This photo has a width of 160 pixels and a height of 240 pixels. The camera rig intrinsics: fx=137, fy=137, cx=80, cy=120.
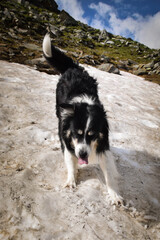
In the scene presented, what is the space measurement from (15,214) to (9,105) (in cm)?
349

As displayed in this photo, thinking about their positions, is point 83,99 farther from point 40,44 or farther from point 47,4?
point 47,4

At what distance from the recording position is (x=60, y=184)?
7.88ft

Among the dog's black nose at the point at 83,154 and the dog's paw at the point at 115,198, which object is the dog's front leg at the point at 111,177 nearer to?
the dog's paw at the point at 115,198

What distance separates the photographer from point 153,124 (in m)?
5.11

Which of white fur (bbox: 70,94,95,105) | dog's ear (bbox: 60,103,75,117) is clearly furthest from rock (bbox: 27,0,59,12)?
dog's ear (bbox: 60,103,75,117)

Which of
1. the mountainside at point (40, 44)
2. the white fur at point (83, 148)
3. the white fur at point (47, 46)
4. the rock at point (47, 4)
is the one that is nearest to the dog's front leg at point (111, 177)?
the white fur at point (83, 148)

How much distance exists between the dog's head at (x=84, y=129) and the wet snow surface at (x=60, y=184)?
1.98 ft

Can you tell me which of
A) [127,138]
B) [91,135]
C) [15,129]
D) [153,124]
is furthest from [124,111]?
[15,129]

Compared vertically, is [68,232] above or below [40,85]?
below

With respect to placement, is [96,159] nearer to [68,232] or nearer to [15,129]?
[68,232]

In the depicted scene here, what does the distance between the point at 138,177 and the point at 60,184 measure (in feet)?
5.24

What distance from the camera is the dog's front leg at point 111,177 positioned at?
225cm

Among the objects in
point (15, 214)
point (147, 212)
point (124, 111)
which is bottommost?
point (147, 212)

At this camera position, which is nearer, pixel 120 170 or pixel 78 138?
pixel 78 138
